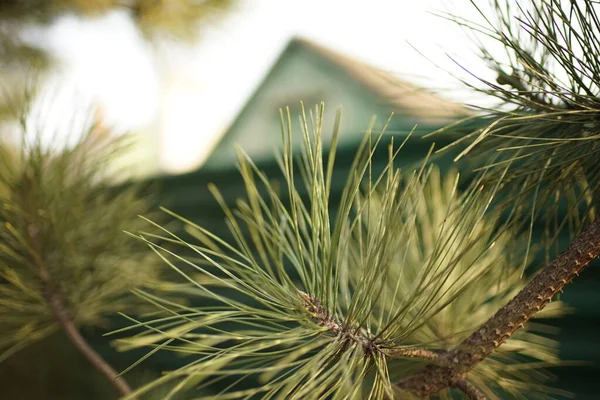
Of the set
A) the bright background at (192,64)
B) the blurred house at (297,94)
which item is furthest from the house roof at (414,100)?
the blurred house at (297,94)

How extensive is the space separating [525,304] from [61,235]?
49cm

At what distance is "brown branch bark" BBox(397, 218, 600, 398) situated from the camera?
0.91 feet

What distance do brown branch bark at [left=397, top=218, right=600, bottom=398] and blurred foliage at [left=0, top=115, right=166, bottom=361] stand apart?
1.12 ft

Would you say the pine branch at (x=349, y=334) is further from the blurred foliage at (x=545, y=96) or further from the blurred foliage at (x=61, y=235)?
the blurred foliage at (x=61, y=235)

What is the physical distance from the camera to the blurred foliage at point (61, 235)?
56cm

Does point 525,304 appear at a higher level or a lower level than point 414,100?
lower

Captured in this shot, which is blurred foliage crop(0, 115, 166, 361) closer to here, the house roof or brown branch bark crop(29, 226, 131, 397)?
brown branch bark crop(29, 226, 131, 397)

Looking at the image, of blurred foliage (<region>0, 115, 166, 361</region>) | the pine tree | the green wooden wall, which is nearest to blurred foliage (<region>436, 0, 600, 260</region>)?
the pine tree

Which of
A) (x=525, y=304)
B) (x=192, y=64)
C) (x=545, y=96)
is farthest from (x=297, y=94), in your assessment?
(x=525, y=304)

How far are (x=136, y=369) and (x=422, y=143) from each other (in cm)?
80

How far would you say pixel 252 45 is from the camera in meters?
2.45

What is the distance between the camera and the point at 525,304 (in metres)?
0.28

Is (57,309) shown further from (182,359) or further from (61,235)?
(182,359)

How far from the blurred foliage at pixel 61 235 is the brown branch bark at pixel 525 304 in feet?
1.12
